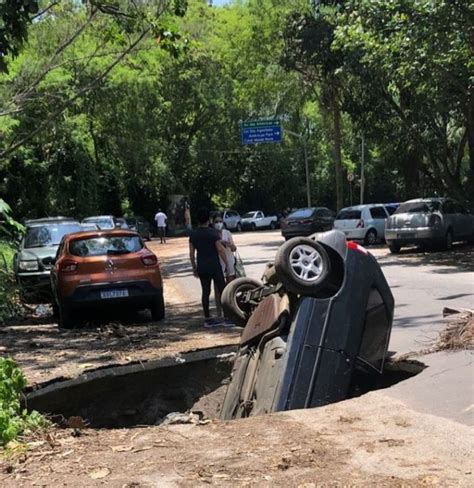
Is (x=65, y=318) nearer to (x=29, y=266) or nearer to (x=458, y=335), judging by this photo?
(x=29, y=266)

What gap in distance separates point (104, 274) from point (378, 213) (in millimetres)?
17483

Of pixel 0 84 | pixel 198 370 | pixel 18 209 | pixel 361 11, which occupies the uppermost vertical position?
pixel 361 11

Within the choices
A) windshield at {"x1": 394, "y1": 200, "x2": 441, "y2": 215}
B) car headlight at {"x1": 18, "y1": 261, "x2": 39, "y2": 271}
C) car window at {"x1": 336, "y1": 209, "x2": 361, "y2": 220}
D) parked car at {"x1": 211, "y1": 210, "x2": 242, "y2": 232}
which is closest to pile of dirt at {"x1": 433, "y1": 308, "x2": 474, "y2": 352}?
car headlight at {"x1": 18, "y1": 261, "x2": 39, "y2": 271}

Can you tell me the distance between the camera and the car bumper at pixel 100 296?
34.7 ft

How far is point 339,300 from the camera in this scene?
584 centimetres

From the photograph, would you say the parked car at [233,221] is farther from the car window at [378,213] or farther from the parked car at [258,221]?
the car window at [378,213]

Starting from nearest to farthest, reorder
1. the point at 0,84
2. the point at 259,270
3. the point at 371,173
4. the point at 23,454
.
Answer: the point at 23,454 → the point at 0,84 → the point at 259,270 → the point at 371,173

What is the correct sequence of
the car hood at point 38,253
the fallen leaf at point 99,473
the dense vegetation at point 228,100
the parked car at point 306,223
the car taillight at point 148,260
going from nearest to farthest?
the fallen leaf at point 99,473 < the car taillight at point 148,260 < the car hood at point 38,253 < the dense vegetation at point 228,100 < the parked car at point 306,223

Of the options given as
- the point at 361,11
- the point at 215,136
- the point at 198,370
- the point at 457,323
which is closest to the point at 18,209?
the point at 215,136

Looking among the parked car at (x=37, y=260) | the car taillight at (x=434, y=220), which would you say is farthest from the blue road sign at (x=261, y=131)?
the parked car at (x=37, y=260)

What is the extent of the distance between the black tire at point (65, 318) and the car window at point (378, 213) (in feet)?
56.0

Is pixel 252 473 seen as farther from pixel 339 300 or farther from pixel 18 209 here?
pixel 18 209

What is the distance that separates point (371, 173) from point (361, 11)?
41.4 meters

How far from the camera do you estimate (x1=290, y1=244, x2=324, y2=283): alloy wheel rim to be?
19.6 ft
